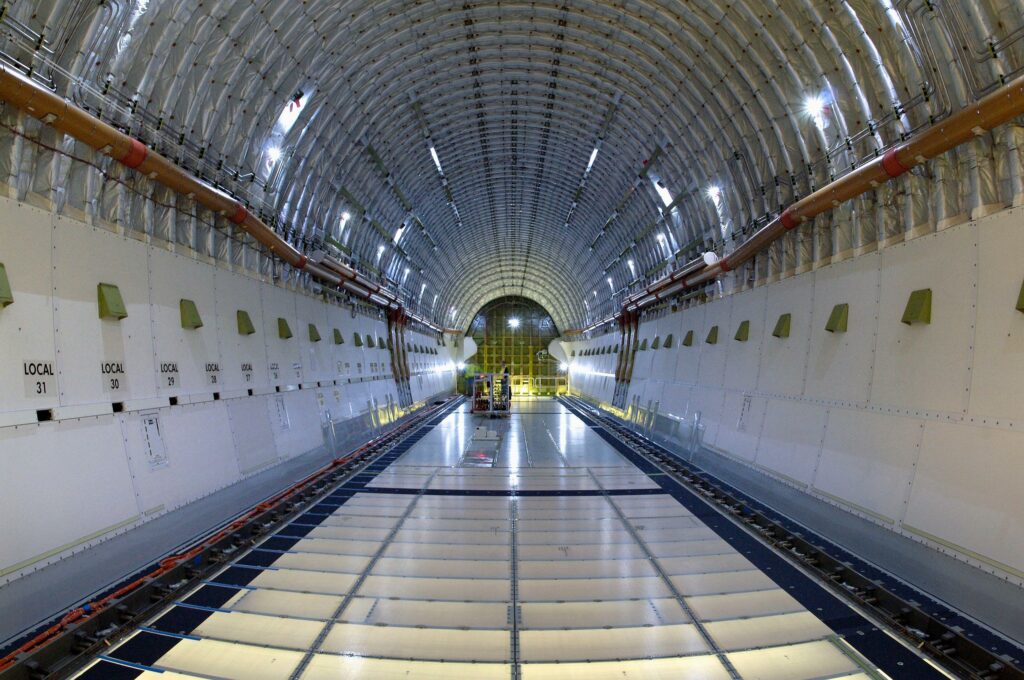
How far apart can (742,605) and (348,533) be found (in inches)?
195

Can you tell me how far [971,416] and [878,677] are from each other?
3.40 m

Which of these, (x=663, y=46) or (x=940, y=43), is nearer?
(x=940, y=43)

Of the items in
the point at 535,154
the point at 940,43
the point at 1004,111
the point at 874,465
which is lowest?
the point at 874,465

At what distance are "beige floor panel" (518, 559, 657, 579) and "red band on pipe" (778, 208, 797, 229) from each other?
687cm

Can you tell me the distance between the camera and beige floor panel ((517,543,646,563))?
5.88 meters

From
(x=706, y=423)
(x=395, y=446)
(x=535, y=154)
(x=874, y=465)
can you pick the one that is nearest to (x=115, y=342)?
(x=395, y=446)

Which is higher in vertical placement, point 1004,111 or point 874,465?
point 1004,111

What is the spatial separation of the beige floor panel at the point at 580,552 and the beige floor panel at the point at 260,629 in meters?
2.45

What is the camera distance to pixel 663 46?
11766mm

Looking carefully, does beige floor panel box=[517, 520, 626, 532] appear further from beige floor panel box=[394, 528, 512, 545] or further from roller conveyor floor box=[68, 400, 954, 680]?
beige floor panel box=[394, 528, 512, 545]

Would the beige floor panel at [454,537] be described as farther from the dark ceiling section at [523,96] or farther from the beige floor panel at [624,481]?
the dark ceiling section at [523,96]

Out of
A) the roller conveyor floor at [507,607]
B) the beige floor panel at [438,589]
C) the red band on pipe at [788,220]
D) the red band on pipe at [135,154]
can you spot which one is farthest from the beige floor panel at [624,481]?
the red band on pipe at [135,154]

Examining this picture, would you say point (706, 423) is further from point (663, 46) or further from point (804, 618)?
point (663, 46)

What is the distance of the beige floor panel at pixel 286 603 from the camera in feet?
14.9
